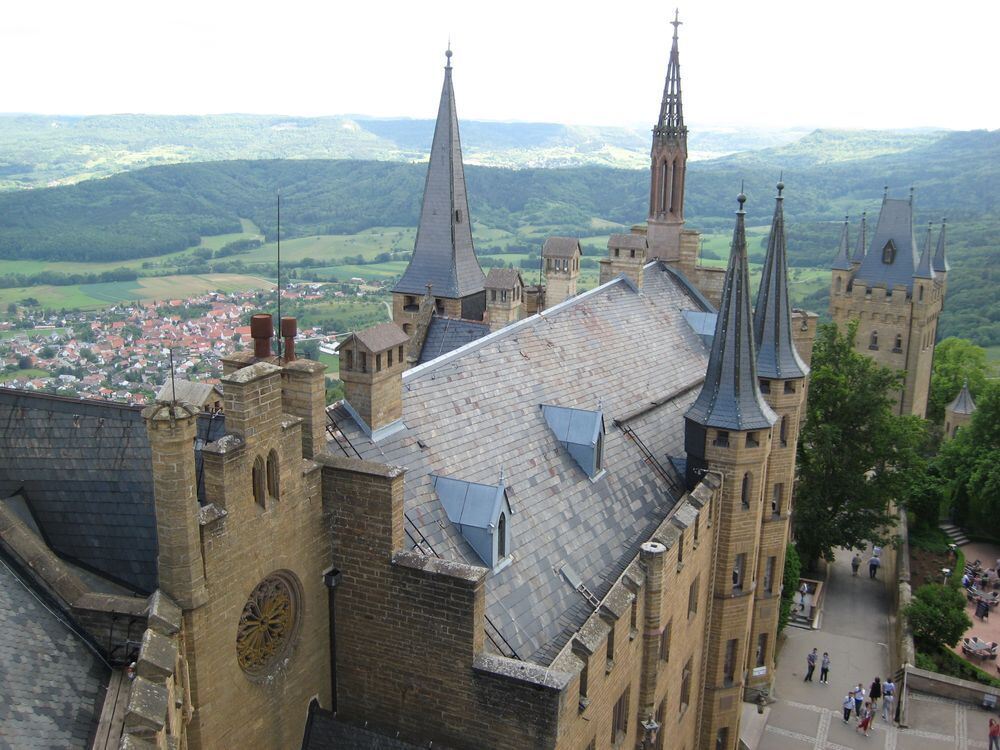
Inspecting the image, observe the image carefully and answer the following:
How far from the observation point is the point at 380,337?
2053 centimetres

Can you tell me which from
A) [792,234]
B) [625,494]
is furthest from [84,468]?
[792,234]

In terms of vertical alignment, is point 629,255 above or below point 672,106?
below

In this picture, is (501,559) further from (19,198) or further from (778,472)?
(19,198)

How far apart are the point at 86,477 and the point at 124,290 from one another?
6373 centimetres

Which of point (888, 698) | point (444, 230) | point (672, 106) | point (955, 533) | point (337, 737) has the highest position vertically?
point (672, 106)

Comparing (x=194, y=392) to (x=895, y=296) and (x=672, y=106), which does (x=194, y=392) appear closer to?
(x=672, y=106)

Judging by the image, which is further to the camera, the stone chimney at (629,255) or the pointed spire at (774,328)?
the stone chimney at (629,255)

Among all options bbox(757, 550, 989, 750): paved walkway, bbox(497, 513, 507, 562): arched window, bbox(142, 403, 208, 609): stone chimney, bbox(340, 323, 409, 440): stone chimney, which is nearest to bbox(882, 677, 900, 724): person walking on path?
bbox(757, 550, 989, 750): paved walkway

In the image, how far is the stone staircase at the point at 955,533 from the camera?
190 feet

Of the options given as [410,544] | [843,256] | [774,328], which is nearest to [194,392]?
[410,544]

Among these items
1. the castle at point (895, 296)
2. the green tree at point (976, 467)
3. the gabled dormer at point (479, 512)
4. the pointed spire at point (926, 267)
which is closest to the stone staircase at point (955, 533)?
the green tree at point (976, 467)

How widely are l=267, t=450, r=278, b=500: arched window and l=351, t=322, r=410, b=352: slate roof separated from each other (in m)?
4.21

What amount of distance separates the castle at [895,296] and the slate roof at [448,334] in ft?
144

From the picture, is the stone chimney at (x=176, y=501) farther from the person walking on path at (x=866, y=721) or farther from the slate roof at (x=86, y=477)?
the person walking on path at (x=866, y=721)
